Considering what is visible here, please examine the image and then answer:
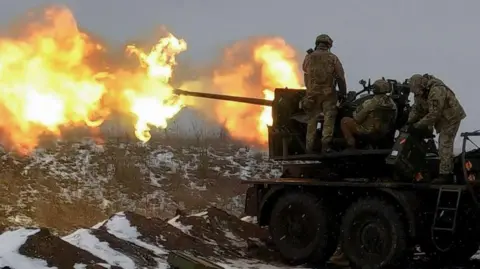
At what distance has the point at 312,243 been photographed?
1098 centimetres

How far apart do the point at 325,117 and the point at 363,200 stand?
1682 mm

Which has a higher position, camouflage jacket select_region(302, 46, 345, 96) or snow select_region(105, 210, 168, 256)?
camouflage jacket select_region(302, 46, 345, 96)

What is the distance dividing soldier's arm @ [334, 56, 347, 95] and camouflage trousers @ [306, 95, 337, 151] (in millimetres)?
279

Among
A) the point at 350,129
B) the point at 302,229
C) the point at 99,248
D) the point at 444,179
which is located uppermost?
the point at 350,129

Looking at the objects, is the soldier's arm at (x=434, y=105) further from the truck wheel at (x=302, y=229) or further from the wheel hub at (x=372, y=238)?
the truck wheel at (x=302, y=229)

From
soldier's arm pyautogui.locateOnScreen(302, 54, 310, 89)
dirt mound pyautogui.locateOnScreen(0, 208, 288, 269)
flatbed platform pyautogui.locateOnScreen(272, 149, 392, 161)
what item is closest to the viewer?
dirt mound pyautogui.locateOnScreen(0, 208, 288, 269)

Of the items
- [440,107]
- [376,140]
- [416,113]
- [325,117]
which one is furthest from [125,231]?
[440,107]

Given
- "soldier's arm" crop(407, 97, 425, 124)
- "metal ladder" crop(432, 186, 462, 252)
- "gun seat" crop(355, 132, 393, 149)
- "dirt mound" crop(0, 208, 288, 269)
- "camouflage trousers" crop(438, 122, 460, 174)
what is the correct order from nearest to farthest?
"dirt mound" crop(0, 208, 288, 269) → "metal ladder" crop(432, 186, 462, 252) → "camouflage trousers" crop(438, 122, 460, 174) → "soldier's arm" crop(407, 97, 425, 124) → "gun seat" crop(355, 132, 393, 149)

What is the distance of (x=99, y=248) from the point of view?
31.6 feet

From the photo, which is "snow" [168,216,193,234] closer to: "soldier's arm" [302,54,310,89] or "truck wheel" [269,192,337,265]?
"truck wheel" [269,192,337,265]

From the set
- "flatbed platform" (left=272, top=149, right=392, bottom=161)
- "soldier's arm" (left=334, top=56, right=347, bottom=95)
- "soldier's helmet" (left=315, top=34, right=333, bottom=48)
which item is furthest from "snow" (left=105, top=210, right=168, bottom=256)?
"soldier's helmet" (left=315, top=34, right=333, bottom=48)

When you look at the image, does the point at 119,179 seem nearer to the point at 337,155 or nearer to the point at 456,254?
the point at 337,155

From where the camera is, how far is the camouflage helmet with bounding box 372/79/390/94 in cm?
1067

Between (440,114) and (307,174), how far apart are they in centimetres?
275
